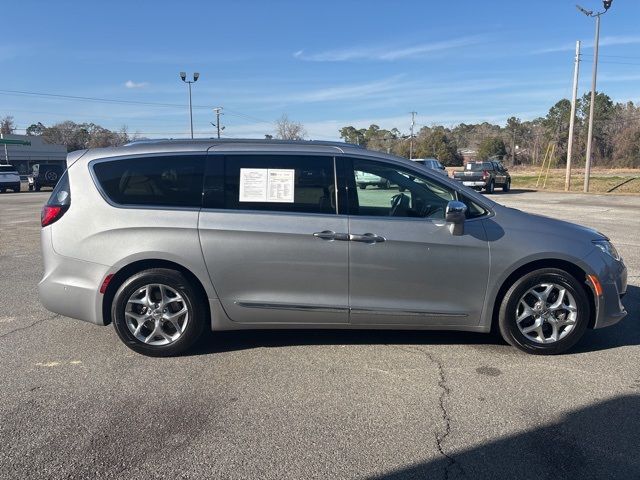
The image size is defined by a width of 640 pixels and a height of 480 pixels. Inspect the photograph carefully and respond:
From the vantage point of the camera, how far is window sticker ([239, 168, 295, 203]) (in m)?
4.36

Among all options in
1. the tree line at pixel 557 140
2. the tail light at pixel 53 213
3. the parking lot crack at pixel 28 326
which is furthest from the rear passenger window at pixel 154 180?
the tree line at pixel 557 140

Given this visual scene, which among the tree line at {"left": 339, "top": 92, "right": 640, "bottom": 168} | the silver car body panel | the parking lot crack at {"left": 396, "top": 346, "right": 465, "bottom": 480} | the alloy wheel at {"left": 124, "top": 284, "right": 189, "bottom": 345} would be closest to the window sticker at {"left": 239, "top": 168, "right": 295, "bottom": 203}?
the silver car body panel

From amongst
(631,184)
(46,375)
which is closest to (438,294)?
(46,375)

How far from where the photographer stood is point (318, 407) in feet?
11.6

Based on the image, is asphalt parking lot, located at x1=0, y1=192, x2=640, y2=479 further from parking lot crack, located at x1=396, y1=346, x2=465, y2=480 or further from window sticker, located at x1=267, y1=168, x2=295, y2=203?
window sticker, located at x1=267, y1=168, x2=295, y2=203

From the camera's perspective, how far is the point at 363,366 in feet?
13.8

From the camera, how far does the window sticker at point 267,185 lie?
436cm

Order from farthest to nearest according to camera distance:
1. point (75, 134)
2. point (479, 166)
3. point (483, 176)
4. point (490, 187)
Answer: point (75, 134) → point (479, 166) → point (490, 187) → point (483, 176)

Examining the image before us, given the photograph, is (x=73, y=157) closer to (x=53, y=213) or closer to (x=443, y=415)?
(x=53, y=213)

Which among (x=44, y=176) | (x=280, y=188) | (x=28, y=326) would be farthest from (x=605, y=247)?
(x=44, y=176)

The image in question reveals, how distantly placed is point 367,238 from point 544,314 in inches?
65.5

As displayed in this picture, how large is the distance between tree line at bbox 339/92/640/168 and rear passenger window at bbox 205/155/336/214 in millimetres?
46889

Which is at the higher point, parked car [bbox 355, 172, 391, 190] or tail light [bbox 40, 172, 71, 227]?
parked car [bbox 355, 172, 391, 190]

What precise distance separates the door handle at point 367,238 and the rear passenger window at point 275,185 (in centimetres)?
30
